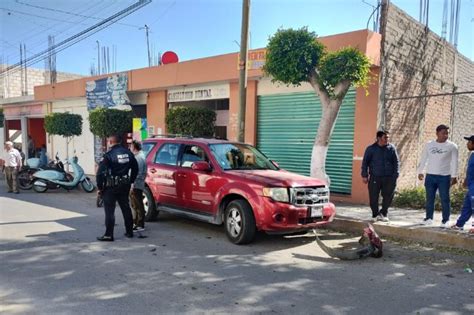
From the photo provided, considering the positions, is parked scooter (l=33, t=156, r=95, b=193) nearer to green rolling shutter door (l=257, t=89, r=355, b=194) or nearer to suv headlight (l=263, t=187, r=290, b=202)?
green rolling shutter door (l=257, t=89, r=355, b=194)

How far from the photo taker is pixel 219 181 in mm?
6805

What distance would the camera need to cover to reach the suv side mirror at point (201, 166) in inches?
274

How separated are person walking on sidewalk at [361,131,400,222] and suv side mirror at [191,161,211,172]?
9.96 ft

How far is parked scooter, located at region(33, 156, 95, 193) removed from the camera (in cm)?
1276

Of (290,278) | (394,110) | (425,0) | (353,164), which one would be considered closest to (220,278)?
(290,278)

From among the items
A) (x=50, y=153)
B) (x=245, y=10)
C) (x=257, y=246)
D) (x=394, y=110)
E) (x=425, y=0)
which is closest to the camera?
(x=257, y=246)

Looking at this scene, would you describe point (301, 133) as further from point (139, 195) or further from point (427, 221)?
point (139, 195)

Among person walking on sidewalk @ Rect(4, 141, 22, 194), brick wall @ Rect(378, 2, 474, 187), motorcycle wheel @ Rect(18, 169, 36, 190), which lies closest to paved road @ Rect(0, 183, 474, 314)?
brick wall @ Rect(378, 2, 474, 187)

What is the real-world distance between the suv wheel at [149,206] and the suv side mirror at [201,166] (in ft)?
5.22

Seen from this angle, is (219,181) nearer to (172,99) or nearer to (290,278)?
(290,278)

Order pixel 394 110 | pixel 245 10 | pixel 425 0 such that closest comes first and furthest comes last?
pixel 245 10, pixel 394 110, pixel 425 0

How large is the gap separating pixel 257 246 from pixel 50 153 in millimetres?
19106

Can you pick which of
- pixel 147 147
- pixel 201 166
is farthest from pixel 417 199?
pixel 147 147

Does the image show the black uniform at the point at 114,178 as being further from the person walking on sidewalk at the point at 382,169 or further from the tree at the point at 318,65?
the person walking on sidewalk at the point at 382,169
